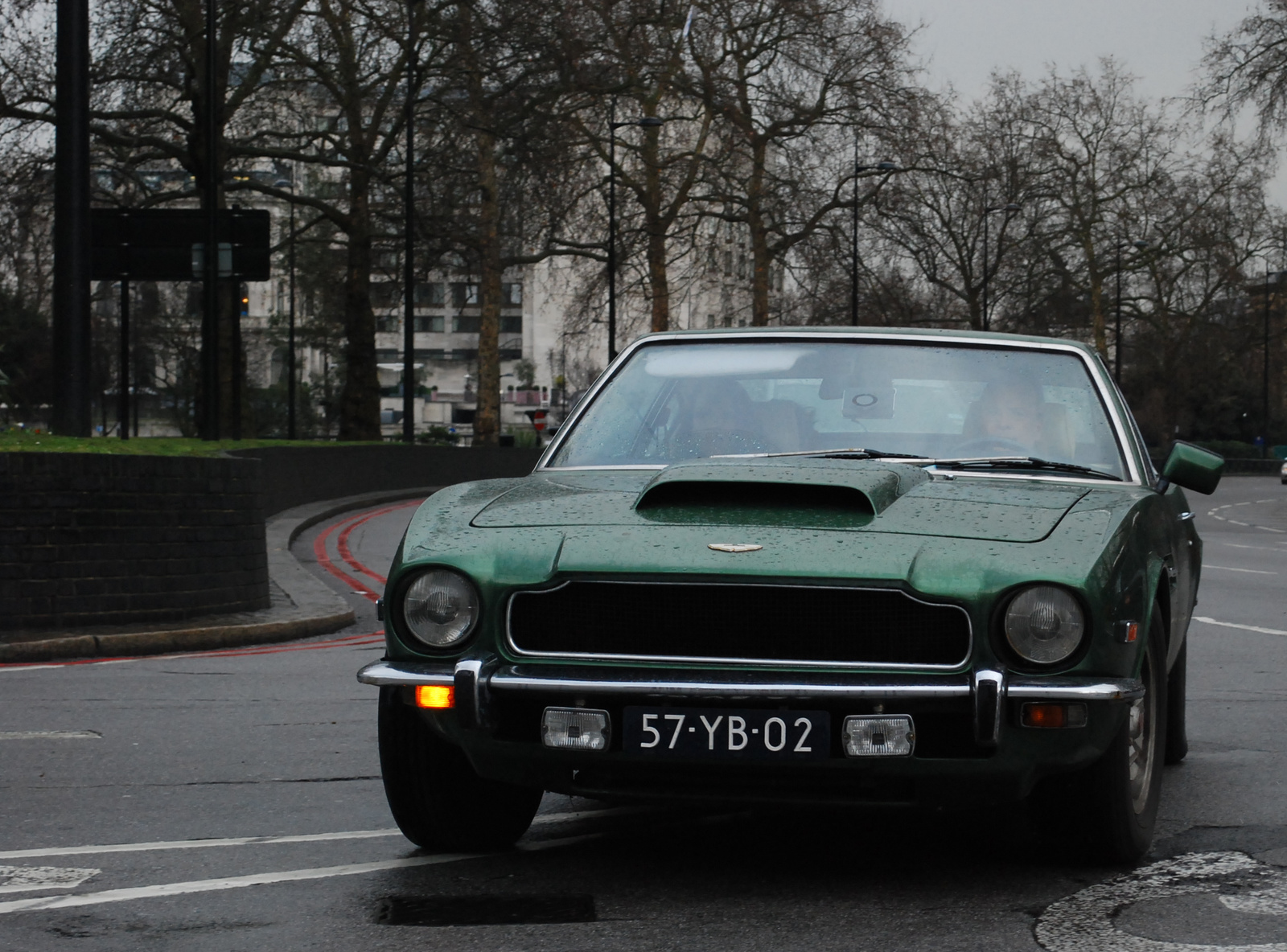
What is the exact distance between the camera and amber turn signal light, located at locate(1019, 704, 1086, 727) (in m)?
4.31

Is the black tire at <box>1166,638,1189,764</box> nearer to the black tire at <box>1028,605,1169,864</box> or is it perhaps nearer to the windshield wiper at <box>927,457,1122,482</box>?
the windshield wiper at <box>927,457,1122,482</box>

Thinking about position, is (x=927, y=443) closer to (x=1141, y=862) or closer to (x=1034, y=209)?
(x=1141, y=862)

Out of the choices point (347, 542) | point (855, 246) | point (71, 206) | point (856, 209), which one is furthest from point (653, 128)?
point (71, 206)

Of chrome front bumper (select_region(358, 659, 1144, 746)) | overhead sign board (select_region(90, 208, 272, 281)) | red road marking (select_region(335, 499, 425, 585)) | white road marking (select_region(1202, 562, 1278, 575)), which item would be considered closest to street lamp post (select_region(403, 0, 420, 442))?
red road marking (select_region(335, 499, 425, 585))

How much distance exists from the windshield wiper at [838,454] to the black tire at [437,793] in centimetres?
115

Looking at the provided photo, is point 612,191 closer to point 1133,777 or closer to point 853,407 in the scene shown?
point 853,407

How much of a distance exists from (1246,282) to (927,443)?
255 ft

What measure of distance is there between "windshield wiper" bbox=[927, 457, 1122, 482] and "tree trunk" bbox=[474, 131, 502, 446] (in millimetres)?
33039

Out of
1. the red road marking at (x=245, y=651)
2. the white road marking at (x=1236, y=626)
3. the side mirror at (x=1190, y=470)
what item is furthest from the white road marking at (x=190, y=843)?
the white road marking at (x=1236, y=626)

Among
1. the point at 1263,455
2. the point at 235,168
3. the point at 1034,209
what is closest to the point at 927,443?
the point at 235,168

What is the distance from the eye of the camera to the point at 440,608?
4598 millimetres

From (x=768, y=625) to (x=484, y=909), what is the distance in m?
0.95

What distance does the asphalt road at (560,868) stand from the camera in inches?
167

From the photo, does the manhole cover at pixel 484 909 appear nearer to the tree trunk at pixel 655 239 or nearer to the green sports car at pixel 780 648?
the green sports car at pixel 780 648
